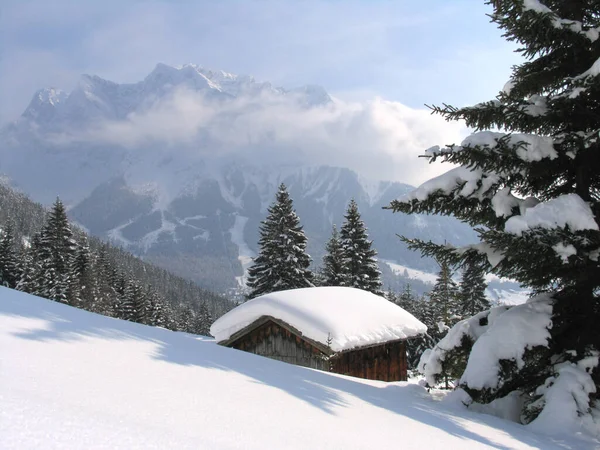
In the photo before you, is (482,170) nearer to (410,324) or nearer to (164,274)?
(410,324)

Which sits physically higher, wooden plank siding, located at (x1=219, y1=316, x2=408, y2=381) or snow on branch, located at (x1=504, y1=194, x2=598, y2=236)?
snow on branch, located at (x1=504, y1=194, x2=598, y2=236)

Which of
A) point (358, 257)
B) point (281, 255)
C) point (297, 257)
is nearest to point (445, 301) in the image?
point (358, 257)

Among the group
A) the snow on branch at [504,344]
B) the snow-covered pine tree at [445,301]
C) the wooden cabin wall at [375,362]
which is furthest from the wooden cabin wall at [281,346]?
the snow-covered pine tree at [445,301]

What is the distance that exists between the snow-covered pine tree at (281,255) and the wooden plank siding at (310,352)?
569 inches

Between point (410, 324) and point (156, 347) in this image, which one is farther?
point (410, 324)

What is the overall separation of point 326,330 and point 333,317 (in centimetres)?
73

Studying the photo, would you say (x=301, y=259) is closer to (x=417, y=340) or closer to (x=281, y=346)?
(x=417, y=340)

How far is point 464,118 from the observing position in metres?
7.36

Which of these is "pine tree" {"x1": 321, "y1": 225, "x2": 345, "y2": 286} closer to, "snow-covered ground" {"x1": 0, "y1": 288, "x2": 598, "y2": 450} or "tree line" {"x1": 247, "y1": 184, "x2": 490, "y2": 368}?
"tree line" {"x1": 247, "y1": 184, "x2": 490, "y2": 368}

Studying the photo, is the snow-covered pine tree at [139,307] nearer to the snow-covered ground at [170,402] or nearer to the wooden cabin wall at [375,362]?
the wooden cabin wall at [375,362]

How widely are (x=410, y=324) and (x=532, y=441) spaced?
37.9 feet

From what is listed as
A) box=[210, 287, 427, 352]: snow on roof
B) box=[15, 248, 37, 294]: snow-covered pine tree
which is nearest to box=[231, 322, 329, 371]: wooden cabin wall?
box=[210, 287, 427, 352]: snow on roof

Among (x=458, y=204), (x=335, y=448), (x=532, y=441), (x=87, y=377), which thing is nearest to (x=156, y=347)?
(x=87, y=377)

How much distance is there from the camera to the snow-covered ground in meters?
2.19
